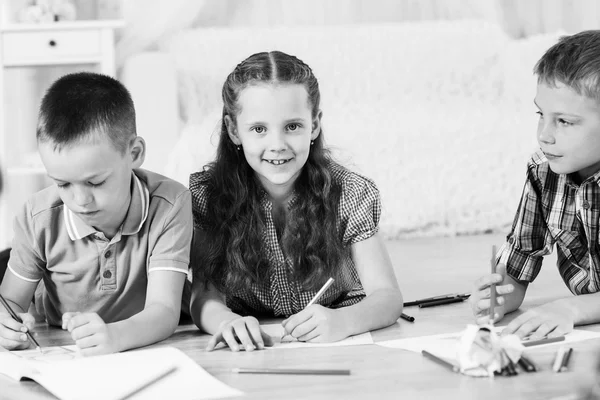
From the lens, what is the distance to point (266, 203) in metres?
1.59

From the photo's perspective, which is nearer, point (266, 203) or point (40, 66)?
point (266, 203)

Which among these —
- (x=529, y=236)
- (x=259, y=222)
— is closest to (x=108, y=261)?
(x=259, y=222)

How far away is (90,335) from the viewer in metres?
1.26

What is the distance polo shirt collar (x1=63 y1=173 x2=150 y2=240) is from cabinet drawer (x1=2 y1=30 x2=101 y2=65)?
1.67 metres

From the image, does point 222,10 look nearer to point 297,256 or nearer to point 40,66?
point 40,66

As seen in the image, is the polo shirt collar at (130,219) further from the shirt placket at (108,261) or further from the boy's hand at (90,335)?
the boy's hand at (90,335)

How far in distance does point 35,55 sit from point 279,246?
5.74 feet

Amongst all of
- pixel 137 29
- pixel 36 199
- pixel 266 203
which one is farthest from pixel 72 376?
pixel 137 29

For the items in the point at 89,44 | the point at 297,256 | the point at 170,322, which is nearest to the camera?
the point at 170,322

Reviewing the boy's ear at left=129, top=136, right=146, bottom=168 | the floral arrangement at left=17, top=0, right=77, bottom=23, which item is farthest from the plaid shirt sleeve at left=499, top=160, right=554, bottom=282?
the floral arrangement at left=17, top=0, right=77, bottom=23

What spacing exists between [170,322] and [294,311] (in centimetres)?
29

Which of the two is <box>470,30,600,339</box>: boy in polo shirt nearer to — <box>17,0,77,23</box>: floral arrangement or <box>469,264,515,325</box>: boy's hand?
<box>469,264,515,325</box>: boy's hand

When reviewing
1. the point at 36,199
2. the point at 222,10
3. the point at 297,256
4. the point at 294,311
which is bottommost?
the point at 294,311

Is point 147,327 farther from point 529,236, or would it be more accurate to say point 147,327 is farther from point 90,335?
point 529,236
